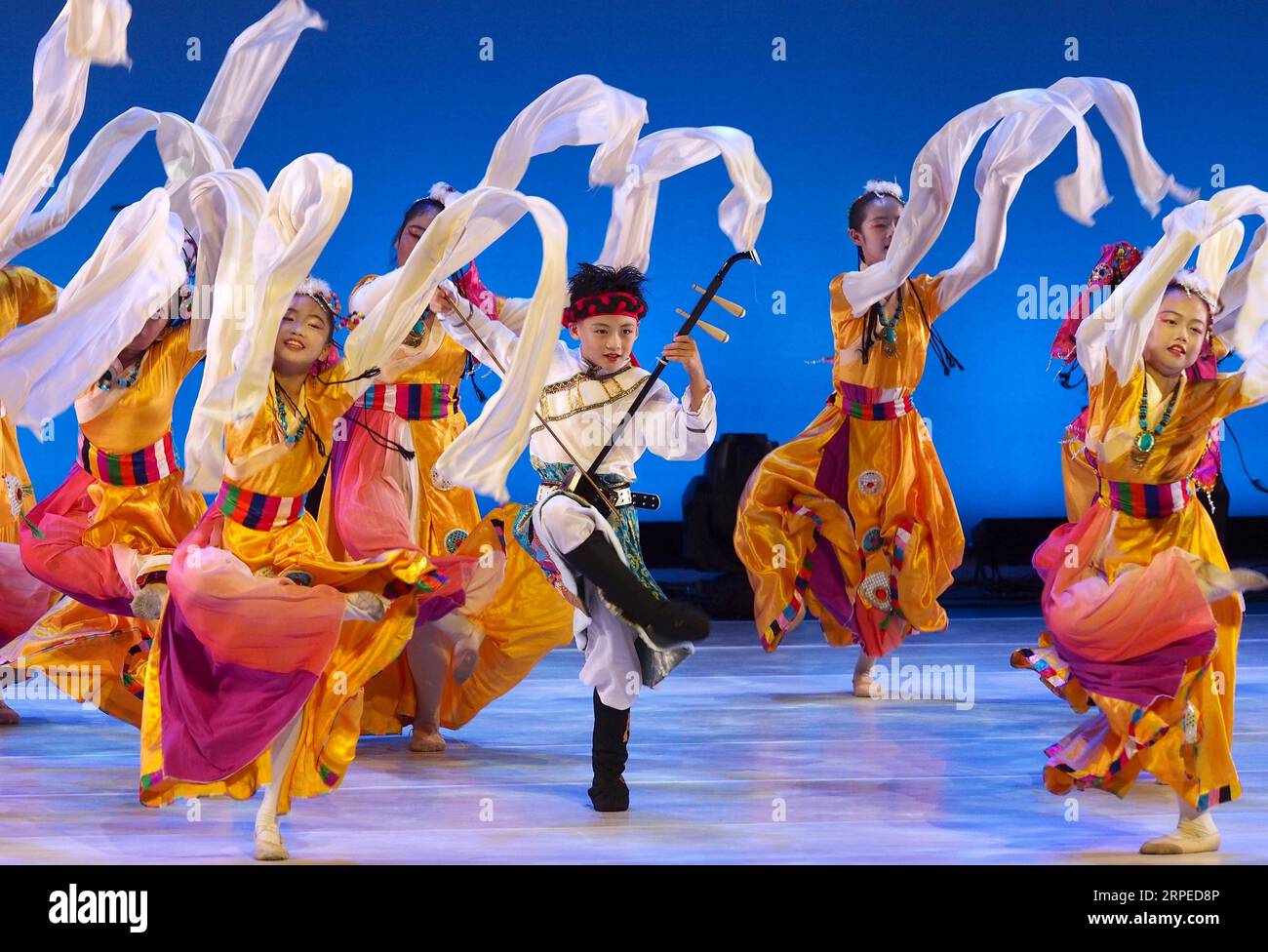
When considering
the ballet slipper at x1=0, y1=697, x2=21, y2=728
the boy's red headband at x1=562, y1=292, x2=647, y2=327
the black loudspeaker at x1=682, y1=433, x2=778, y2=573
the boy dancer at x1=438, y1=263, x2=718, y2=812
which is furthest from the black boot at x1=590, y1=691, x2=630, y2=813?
the black loudspeaker at x1=682, y1=433, x2=778, y2=573

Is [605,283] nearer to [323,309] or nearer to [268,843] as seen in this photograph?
[323,309]

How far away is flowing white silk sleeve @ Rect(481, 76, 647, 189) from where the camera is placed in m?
4.03

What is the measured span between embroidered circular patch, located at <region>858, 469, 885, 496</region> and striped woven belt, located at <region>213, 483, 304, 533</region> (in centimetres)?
208

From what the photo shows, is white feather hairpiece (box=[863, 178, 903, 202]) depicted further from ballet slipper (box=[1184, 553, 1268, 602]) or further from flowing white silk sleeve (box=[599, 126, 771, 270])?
ballet slipper (box=[1184, 553, 1268, 602])

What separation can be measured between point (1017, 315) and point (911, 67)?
1.12 m

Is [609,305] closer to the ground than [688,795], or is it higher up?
higher up

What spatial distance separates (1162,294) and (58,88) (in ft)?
7.99

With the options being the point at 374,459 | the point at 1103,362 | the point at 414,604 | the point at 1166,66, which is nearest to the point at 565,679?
the point at 374,459

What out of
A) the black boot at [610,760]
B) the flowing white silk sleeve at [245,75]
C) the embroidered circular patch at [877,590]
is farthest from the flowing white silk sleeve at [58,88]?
the embroidered circular patch at [877,590]

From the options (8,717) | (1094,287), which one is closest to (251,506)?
(8,717)

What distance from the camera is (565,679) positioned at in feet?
18.3

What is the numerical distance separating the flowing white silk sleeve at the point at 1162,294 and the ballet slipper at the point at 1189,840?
0.86 m

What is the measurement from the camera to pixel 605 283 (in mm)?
3666

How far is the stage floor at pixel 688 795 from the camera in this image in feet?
10.6
